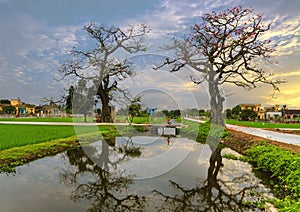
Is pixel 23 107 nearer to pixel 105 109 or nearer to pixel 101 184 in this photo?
pixel 105 109

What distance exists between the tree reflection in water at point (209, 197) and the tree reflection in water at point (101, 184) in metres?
0.60

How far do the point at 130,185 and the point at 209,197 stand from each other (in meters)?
1.73

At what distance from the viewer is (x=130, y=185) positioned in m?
5.66

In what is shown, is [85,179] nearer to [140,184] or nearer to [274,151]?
[140,184]

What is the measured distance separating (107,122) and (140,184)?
19.1 metres

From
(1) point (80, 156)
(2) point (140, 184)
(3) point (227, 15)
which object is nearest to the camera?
(2) point (140, 184)

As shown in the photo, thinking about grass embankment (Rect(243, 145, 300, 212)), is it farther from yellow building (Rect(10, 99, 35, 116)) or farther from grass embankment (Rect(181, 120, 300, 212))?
yellow building (Rect(10, 99, 35, 116))

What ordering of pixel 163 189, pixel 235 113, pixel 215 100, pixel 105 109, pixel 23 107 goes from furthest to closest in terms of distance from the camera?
pixel 23 107, pixel 235 113, pixel 105 109, pixel 215 100, pixel 163 189

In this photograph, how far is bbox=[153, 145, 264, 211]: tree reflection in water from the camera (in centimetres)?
444

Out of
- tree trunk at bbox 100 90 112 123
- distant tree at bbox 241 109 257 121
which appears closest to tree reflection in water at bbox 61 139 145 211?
tree trunk at bbox 100 90 112 123

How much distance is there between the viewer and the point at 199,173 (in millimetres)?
6797

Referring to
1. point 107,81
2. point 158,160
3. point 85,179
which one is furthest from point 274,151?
point 107,81

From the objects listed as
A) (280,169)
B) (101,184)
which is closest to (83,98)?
(101,184)

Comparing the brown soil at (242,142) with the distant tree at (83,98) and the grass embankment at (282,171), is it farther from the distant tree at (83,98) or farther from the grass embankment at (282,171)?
the distant tree at (83,98)
